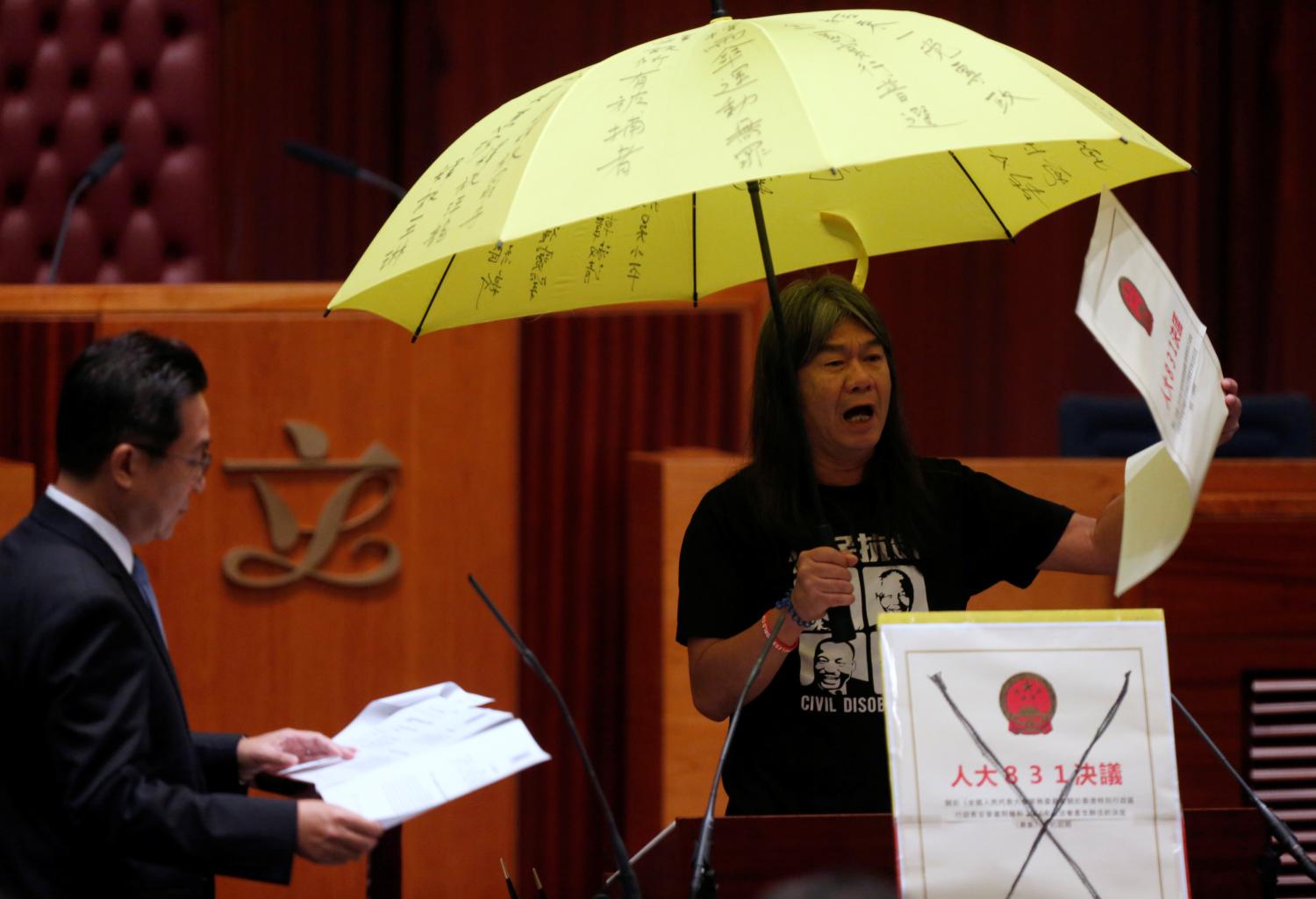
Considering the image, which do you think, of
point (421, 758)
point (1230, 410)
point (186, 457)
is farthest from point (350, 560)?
point (1230, 410)

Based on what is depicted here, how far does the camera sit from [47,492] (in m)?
1.56

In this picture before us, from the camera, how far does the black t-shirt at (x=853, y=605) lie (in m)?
1.71

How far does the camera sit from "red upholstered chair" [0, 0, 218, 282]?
4.66 metres

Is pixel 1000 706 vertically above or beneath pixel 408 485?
beneath

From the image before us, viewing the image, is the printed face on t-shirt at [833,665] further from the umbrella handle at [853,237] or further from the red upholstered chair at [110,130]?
the red upholstered chair at [110,130]

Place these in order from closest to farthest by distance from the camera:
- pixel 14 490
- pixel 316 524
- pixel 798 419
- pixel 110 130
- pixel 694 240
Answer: pixel 798 419
pixel 694 240
pixel 14 490
pixel 316 524
pixel 110 130

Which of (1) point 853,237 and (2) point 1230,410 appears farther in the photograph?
(1) point 853,237

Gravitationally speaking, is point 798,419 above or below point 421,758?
above

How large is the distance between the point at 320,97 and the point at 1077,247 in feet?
9.03

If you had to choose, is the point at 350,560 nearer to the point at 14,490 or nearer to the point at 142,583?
the point at 14,490

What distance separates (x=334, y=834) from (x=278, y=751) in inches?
10.8

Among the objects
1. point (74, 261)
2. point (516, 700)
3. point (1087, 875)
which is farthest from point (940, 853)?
point (74, 261)

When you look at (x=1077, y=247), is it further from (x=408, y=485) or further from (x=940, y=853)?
(x=940, y=853)

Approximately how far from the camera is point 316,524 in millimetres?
3018
